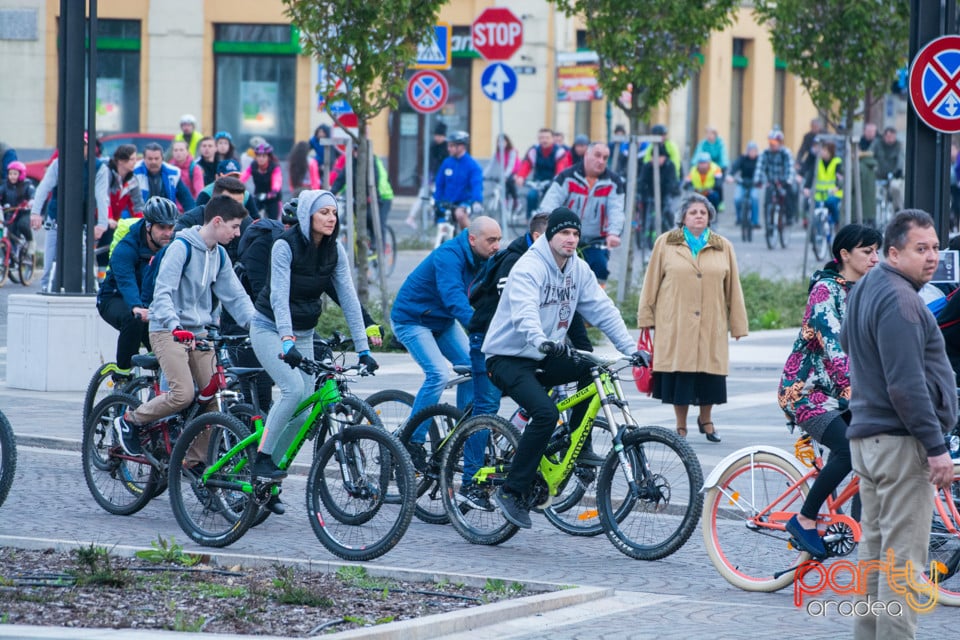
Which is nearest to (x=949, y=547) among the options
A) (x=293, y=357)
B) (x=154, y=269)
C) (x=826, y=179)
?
(x=293, y=357)

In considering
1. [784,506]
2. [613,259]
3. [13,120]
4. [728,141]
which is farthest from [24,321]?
[728,141]

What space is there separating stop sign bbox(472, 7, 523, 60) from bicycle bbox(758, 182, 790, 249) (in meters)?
8.15

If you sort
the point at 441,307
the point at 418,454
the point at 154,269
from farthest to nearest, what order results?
the point at 154,269
the point at 441,307
the point at 418,454

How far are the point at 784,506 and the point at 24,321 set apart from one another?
8.19 m

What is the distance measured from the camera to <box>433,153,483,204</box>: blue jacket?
23.7m

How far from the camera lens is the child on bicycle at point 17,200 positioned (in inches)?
882

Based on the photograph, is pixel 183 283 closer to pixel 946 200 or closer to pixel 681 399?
pixel 681 399

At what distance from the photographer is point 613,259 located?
2761 cm

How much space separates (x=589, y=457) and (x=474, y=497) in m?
0.68

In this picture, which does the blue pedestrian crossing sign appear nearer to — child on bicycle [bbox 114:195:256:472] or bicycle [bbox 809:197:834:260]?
bicycle [bbox 809:197:834:260]

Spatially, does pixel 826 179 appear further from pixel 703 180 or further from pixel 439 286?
pixel 439 286

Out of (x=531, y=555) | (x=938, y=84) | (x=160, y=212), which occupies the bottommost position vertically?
(x=531, y=555)

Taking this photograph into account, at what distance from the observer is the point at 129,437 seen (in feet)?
31.3

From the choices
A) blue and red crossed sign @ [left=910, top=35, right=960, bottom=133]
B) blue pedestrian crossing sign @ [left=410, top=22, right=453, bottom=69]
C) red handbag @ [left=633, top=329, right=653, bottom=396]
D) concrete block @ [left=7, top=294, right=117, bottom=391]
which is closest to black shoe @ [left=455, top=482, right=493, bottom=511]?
red handbag @ [left=633, top=329, right=653, bottom=396]
